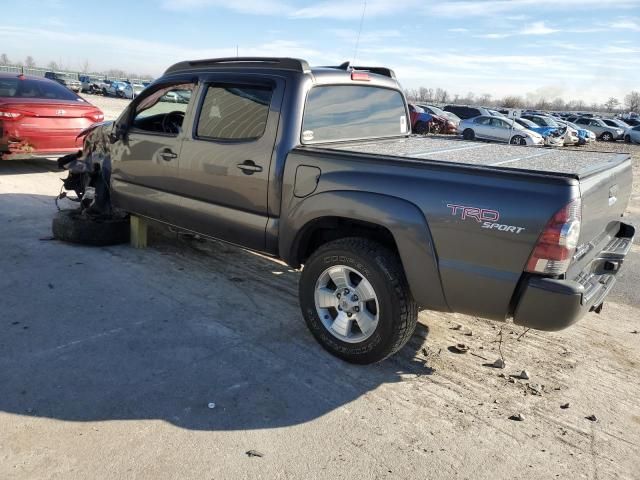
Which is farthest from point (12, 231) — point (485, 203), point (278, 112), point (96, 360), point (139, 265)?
point (485, 203)

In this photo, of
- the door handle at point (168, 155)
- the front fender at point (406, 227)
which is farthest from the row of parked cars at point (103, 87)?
the front fender at point (406, 227)

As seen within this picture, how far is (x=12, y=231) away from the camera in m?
6.18

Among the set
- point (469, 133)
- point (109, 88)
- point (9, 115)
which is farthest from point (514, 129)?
point (109, 88)

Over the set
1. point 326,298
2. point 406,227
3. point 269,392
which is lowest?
point 269,392

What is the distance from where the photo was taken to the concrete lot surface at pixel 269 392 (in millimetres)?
2718

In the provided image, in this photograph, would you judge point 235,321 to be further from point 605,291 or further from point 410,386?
point 605,291

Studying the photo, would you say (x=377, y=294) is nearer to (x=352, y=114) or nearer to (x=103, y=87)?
(x=352, y=114)

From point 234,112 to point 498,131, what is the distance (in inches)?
921

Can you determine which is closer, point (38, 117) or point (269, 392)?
point (269, 392)

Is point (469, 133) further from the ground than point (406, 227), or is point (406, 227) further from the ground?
point (406, 227)

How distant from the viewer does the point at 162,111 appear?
551cm

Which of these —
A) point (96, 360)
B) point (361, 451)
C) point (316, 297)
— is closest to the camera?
point (361, 451)

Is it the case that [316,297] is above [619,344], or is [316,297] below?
above

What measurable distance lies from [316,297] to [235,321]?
82 centimetres
